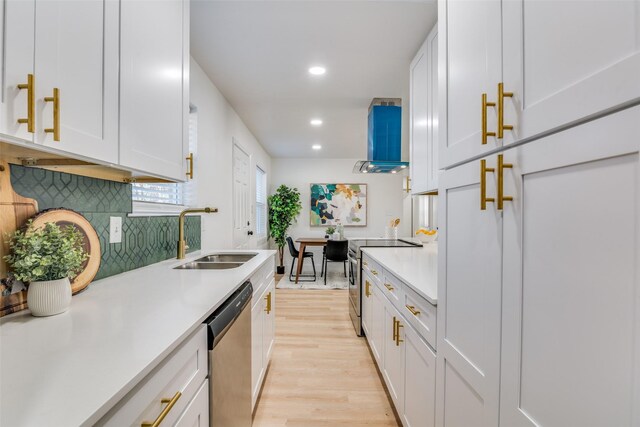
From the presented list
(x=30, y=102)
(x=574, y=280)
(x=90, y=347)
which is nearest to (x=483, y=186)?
(x=574, y=280)

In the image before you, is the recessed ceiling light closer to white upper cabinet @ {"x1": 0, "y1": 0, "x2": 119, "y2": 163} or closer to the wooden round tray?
white upper cabinet @ {"x1": 0, "y1": 0, "x2": 119, "y2": 163}

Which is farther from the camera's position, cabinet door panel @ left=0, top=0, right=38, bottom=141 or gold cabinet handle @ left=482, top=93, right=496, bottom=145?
gold cabinet handle @ left=482, top=93, right=496, bottom=145

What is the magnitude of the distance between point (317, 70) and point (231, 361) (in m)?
2.35

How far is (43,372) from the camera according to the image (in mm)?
599

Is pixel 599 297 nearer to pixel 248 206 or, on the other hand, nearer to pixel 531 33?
pixel 531 33

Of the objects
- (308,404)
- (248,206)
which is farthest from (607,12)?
(248,206)

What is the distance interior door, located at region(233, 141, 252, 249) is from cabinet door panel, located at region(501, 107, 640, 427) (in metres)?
3.33

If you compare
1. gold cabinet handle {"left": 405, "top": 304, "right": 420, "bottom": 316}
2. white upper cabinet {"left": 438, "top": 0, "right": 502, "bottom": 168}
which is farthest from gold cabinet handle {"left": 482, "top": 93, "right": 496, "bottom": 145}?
gold cabinet handle {"left": 405, "top": 304, "right": 420, "bottom": 316}

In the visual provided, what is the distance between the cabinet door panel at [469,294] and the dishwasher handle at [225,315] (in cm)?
81

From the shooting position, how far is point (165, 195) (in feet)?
7.19

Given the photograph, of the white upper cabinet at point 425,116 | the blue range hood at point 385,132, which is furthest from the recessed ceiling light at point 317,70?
the blue range hood at point 385,132

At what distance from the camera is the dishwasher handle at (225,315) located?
1.02m

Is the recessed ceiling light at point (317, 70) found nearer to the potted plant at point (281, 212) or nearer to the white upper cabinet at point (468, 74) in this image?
the white upper cabinet at point (468, 74)

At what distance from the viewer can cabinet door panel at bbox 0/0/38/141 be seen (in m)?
0.69
